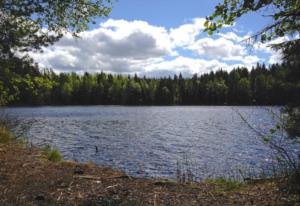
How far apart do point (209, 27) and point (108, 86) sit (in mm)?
160702

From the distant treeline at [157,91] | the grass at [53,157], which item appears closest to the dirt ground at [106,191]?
the grass at [53,157]

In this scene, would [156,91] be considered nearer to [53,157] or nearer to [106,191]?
[53,157]

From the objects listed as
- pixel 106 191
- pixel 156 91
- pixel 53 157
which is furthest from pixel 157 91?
pixel 106 191

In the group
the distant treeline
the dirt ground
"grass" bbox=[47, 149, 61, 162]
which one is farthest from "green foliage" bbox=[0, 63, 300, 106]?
the dirt ground

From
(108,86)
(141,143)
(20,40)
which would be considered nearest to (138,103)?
(108,86)

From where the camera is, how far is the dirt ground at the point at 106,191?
7499 millimetres

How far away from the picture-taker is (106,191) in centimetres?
821

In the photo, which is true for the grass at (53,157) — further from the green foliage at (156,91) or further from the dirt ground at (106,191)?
the green foliage at (156,91)

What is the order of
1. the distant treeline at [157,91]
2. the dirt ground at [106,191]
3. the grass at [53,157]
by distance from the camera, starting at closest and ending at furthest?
Answer: the dirt ground at [106,191] < the grass at [53,157] < the distant treeline at [157,91]

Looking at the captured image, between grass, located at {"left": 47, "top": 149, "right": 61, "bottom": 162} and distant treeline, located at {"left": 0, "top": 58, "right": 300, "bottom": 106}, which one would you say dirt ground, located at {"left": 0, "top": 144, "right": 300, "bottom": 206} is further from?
distant treeline, located at {"left": 0, "top": 58, "right": 300, "bottom": 106}

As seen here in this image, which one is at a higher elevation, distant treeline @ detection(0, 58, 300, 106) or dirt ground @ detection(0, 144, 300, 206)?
distant treeline @ detection(0, 58, 300, 106)

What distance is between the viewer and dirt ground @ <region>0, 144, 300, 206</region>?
295 inches

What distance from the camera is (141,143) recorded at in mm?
31297

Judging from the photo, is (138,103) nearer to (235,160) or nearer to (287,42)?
(235,160)
